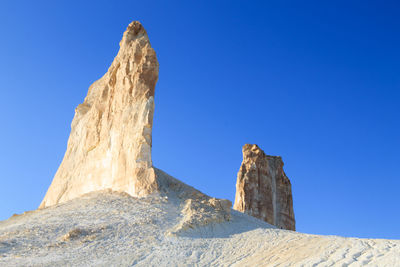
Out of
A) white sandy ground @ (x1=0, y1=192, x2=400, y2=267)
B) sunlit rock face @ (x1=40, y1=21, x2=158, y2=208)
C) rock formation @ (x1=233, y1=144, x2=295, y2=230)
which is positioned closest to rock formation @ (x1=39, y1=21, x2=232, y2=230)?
sunlit rock face @ (x1=40, y1=21, x2=158, y2=208)

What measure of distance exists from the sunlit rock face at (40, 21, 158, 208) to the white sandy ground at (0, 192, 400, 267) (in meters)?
1.96

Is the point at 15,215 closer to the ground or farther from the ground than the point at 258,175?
closer to the ground

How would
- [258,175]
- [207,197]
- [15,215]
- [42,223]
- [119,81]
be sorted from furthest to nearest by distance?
[258,175], [119,81], [207,197], [15,215], [42,223]

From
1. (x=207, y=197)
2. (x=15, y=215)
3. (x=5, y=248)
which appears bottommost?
(x=5, y=248)

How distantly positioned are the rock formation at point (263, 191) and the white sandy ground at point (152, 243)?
1670 centimetres

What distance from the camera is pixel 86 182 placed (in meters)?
19.7

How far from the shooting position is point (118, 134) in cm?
1911

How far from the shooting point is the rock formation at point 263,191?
32500 mm

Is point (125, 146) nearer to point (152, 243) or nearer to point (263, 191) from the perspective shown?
point (152, 243)

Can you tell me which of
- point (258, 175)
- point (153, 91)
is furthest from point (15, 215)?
point (258, 175)

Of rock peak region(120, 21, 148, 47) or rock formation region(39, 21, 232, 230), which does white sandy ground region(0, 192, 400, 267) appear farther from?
rock peak region(120, 21, 148, 47)

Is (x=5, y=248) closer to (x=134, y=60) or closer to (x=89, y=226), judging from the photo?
(x=89, y=226)

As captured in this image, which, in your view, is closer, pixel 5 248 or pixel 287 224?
pixel 5 248

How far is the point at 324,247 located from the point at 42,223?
9072 mm
